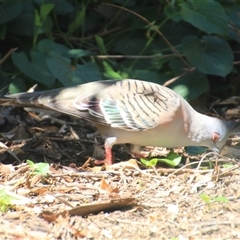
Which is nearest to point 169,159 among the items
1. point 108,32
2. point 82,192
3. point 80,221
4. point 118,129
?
point 118,129

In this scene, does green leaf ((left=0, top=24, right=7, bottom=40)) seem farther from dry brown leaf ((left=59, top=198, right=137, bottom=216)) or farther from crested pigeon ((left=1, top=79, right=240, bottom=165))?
dry brown leaf ((left=59, top=198, right=137, bottom=216))

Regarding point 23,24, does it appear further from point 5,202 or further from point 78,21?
point 5,202

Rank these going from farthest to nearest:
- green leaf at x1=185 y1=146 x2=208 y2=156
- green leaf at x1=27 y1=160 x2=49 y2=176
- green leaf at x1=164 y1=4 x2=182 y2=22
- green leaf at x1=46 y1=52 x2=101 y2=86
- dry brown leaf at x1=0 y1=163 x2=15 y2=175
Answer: green leaf at x1=164 y1=4 x2=182 y2=22 < green leaf at x1=46 y1=52 x2=101 y2=86 < green leaf at x1=185 y1=146 x2=208 y2=156 < dry brown leaf at x1=0 y1=163 x2=15 y2=175 < green leaf at x1=27 y1=160 x2=49 y2=176

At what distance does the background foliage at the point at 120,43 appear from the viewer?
21.5 ft

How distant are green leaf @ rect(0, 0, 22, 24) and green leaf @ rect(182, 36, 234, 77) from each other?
1.64m

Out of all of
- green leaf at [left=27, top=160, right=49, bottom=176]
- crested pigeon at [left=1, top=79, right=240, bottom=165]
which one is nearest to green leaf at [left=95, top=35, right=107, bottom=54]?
crested pigeon at [left=1, top=79, right=240, bottom=165]

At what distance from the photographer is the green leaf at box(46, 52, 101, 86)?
20.6ft

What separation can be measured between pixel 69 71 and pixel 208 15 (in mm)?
1430

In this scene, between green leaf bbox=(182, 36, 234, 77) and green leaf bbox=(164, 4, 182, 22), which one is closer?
green leaf bbox=(182, 36, 234, 77)

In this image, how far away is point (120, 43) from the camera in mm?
7199

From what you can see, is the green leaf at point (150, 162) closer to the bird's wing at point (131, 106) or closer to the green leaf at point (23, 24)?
the bird's wing at point (131, 106)

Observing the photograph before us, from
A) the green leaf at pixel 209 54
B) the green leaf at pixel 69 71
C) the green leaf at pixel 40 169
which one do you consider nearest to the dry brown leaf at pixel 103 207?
the green leaf at pixel 40 169

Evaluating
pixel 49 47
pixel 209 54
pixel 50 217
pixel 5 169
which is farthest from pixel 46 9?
pixel 50 217

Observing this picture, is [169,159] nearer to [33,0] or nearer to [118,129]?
[118,129]
